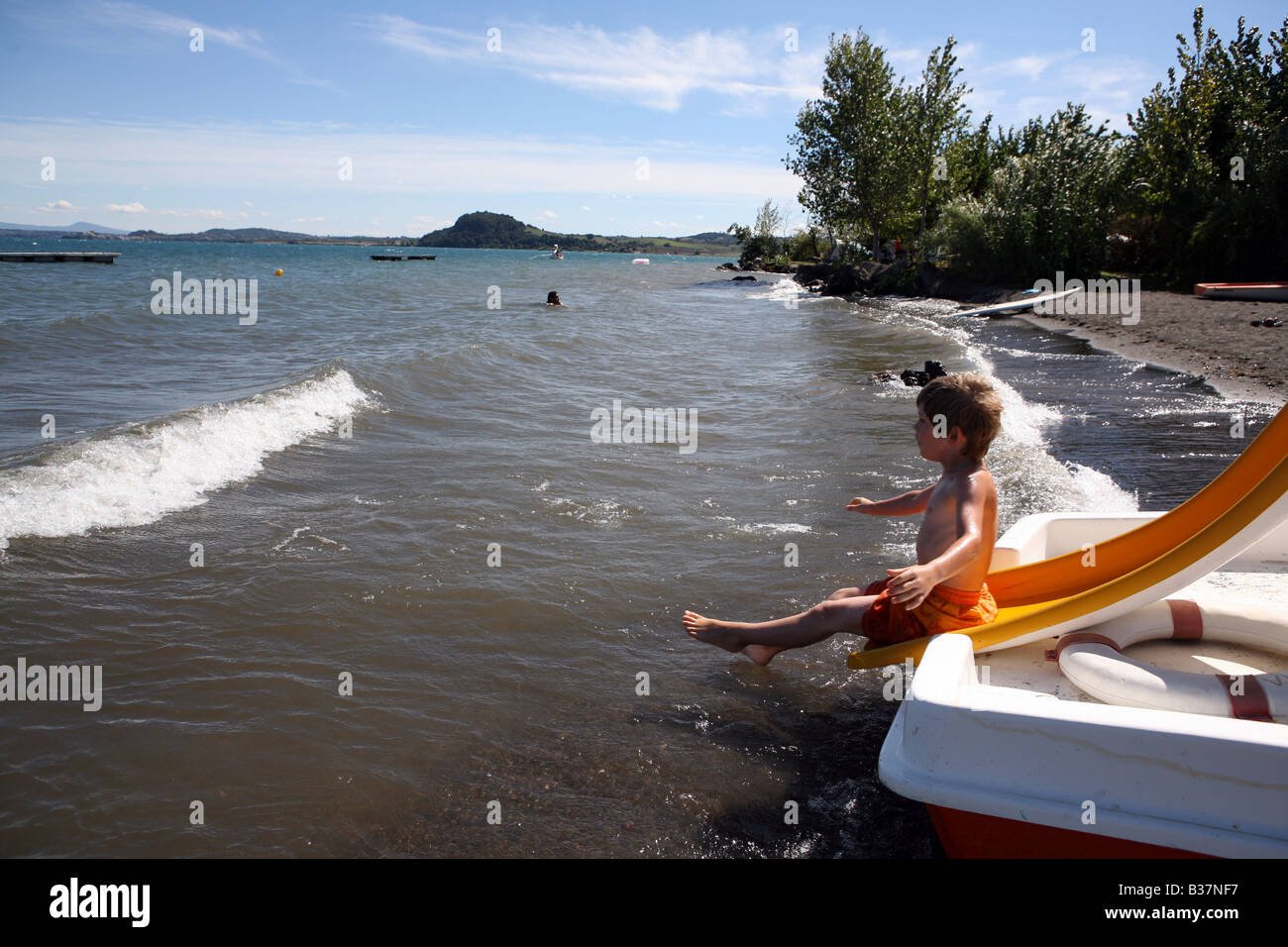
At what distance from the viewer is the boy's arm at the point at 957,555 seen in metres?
3.62

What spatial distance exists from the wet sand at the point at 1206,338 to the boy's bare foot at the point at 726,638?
12.1 metres

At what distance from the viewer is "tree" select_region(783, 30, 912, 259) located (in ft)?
168

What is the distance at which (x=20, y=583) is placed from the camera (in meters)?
6.09

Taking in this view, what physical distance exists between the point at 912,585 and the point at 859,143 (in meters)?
54.3

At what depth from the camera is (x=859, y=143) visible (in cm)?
5228

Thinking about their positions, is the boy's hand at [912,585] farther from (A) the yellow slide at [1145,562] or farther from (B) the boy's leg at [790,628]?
(B) the boy's leg at [790,628]

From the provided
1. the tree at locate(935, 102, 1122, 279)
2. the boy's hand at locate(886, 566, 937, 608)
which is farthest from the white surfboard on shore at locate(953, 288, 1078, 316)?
the boy's hand at locate(886, 566, 937, 608)

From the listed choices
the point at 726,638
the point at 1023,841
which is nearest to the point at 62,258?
the point at 726,638

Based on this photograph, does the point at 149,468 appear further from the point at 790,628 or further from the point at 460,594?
the point at 790,628

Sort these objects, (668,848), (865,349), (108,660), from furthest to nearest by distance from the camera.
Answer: (865,349) → (108,660) → (668,848)
